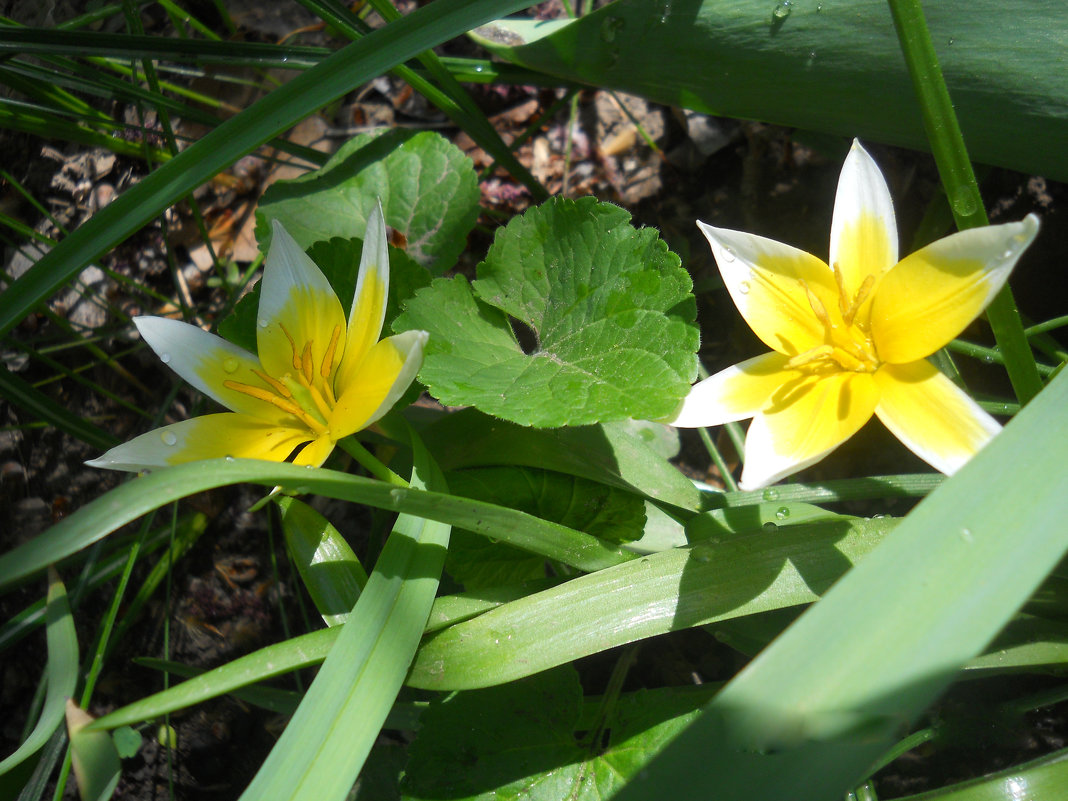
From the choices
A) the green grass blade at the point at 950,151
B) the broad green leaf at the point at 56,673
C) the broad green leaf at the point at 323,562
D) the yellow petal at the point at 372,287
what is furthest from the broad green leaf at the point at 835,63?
the broad green leaf at the point at 56,673

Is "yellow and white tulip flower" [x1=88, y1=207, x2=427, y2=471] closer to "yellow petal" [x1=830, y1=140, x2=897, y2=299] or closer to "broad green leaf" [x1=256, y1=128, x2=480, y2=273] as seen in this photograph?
"broad green leaf" [x1=256, y1=128, x2=480, y2=273]

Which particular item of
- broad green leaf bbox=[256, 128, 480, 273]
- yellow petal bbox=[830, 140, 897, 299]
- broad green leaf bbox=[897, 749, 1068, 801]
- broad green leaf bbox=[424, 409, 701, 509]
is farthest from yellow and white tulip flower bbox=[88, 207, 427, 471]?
broad green leaf bbox=[897, 749, 1068, 801]

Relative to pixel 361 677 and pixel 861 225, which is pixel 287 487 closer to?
pixel 361 677

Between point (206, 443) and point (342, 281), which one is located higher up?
point (342, 281)

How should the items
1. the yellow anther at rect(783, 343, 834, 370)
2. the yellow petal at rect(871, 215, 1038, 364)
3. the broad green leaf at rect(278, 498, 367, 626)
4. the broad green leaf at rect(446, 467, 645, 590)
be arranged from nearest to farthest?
the yellow petal at rect(871, 215, 1038, 364) → the yellow anther at rect(783, 343, 834, 370) → the broad green leaf at rect(278, 498, 367, 626) → the broad green leaf at rect(446, 467, 645, 590)

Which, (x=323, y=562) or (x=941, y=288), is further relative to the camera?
(x=323, y=562)

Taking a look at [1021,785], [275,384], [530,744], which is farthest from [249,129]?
[1021,785]

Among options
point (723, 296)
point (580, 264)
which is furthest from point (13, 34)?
point (723, 296)

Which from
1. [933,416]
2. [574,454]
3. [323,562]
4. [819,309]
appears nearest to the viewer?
[933,416]
